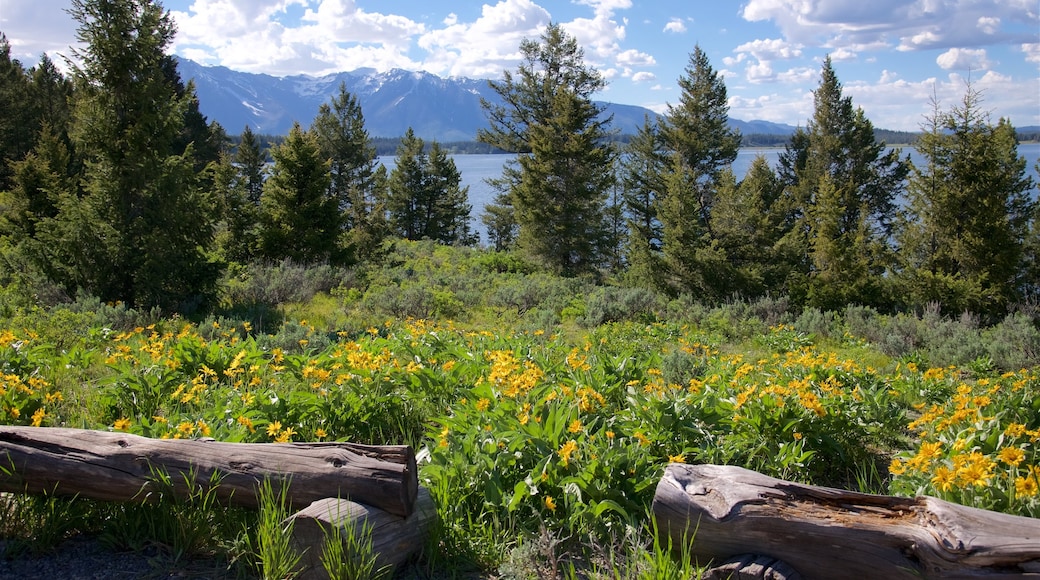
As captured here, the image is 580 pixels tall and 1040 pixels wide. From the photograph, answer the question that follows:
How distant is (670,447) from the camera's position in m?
3.86

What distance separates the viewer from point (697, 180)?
91.6 ft

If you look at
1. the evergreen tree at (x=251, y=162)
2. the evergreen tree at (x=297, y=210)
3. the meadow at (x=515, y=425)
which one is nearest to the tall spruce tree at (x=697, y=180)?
the evergreen tree at (x=297, y=210)

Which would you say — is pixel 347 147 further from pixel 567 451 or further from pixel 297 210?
pixel 567 451

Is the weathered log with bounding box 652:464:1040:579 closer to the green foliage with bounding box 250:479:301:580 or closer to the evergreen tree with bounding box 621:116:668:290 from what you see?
the green foliage with bounding box 250:479:301:580

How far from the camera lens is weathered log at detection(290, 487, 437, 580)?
287cm

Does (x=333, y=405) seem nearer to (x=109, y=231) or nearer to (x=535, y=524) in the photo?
(x=535, y=524)

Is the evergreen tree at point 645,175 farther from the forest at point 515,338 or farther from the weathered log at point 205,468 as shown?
the weathered log at point 205,468

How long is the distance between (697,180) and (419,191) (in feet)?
72.5

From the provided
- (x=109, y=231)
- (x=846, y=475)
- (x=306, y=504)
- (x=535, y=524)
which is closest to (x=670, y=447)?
(x=535, y=524)

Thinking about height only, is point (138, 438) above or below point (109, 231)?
below

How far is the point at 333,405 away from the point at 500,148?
94.5 feet

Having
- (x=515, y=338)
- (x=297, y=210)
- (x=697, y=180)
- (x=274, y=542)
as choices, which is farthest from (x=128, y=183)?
(x=697, y=180)

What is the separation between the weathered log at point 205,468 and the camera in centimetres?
308

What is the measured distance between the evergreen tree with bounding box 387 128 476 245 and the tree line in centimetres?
14
